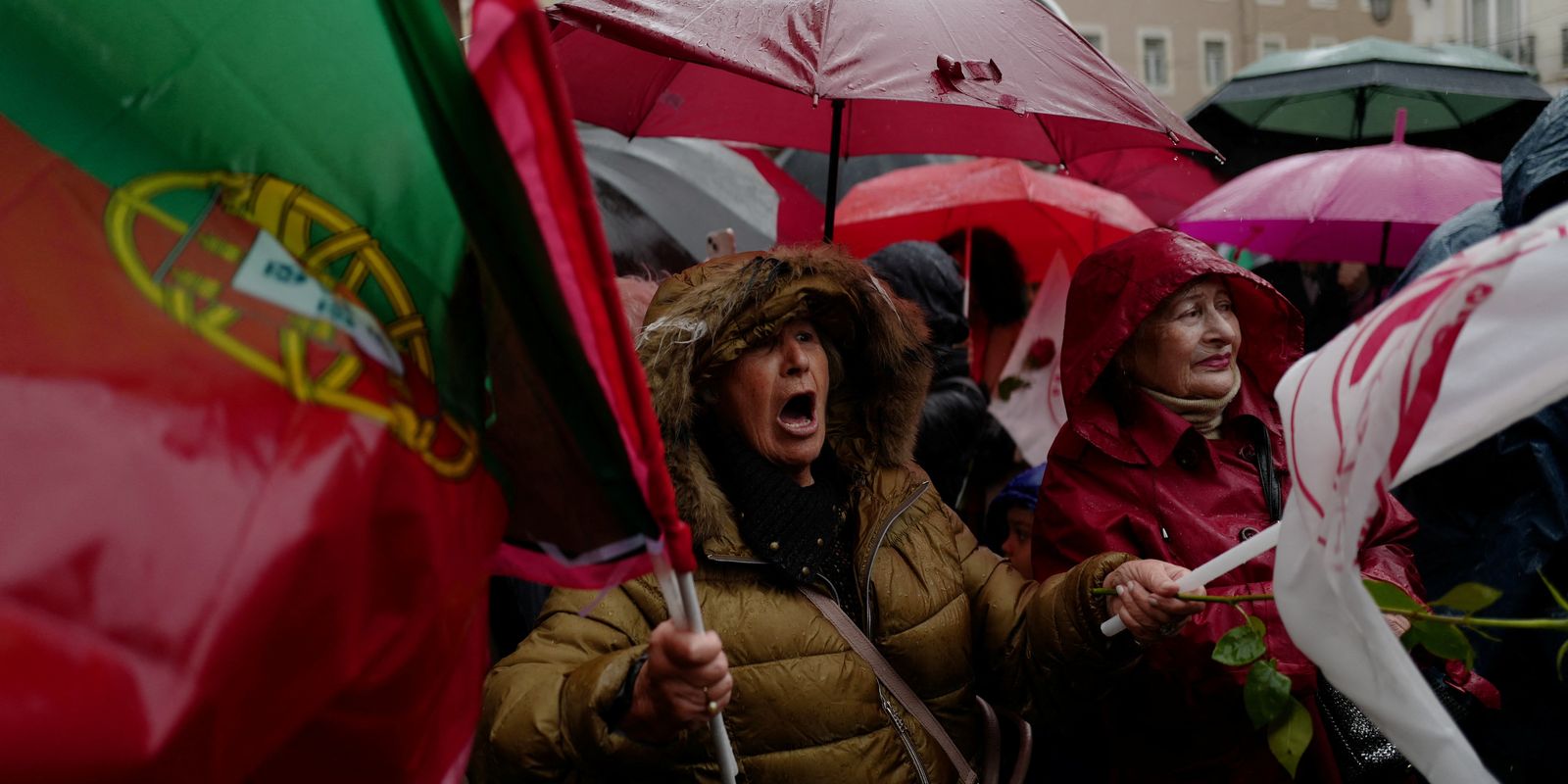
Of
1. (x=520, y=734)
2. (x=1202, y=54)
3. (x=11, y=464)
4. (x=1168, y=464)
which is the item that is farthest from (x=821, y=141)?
(x=1202, y=54)

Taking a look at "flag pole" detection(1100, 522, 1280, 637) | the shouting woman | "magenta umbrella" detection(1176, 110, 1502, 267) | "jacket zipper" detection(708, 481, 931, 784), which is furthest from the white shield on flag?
"flag pole" detection(1100, 522, 1280, 637)

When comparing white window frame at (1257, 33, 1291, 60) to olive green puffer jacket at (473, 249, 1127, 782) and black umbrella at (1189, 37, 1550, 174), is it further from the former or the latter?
olive green puffer jacket at (473, 249, 1127, 782)

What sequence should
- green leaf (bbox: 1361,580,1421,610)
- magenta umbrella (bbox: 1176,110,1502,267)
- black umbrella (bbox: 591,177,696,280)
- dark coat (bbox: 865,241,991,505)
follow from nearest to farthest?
green leaf (bbox: 1361,580,1421,610) < dark coat (bbox: 865,241,991,505) < black umbrella (bbox: 591,177,696,280) < magenta umbrella (bbox: 1176,110,1502,267)

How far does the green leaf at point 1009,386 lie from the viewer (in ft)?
15.4

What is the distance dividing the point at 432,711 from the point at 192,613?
1.42 feet

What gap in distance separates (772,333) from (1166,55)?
115ft

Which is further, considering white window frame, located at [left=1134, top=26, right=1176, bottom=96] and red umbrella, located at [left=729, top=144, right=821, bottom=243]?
white window frame, located at [left=1134, top=26, right=1176, bottom=96]

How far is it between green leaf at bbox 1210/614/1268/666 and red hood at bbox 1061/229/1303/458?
2.43ft

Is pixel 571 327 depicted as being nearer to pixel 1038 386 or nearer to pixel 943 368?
pixel 943 368

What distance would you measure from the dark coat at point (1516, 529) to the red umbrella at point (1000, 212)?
2235 mm

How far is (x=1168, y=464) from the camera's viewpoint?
2.93m

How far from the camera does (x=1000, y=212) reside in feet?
20.0

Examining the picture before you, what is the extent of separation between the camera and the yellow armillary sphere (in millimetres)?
1565

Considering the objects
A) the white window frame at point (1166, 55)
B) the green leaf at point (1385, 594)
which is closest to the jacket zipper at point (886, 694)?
the green leaf at point (1385, 594)
